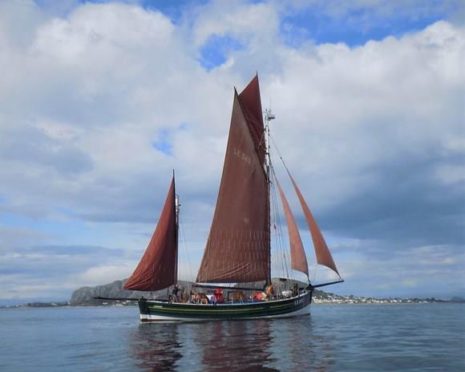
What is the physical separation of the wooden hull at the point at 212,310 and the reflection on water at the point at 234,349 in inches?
342

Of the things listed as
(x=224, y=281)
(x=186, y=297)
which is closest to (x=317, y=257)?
(x=224, y=281)

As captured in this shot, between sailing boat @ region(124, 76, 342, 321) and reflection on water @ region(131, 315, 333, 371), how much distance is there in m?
10.4

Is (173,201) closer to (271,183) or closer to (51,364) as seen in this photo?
(271,183)

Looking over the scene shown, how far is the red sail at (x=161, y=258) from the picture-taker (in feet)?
208

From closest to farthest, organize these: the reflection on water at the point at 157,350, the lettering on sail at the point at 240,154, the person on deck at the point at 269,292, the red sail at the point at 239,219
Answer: the reflection on water at the point at 157,350
the red sail at the point at 239,219
the person on deck at the point at 269,292
the lettering on sail at the point at 240,154

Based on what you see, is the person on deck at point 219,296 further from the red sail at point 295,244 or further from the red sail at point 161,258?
the red sail at point 295,244

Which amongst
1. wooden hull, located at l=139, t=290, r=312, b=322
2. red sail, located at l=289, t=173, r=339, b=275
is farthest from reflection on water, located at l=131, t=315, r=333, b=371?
red sail, located at l=289, t=173, r=339, b=275

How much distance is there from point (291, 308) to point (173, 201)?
18.5 meters

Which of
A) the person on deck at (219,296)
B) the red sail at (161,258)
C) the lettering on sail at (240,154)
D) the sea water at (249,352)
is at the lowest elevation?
the sea water at (249,352)

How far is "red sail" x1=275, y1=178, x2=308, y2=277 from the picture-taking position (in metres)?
64.2

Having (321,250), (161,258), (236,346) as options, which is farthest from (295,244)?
(236,346)

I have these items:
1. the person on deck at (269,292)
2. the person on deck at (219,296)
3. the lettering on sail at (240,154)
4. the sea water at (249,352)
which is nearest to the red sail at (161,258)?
the person on deck at (219,296)

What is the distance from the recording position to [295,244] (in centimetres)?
6431

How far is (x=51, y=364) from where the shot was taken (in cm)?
3331
